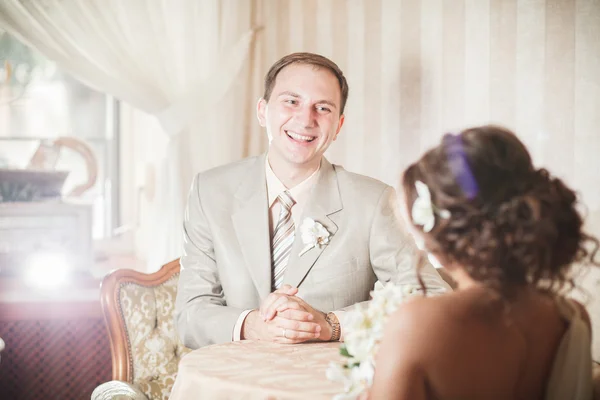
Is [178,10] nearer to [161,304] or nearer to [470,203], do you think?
[161,304]

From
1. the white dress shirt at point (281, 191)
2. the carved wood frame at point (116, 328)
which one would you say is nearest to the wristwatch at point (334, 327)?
the white dress shirt at point (281, 191)

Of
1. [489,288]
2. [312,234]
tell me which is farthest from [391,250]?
[489,288]

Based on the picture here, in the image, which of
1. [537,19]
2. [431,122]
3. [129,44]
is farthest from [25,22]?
[537,19]

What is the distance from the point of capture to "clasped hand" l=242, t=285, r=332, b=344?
192 centimetres

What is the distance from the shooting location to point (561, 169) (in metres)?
2.65

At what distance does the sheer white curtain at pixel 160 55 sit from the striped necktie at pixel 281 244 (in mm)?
1754

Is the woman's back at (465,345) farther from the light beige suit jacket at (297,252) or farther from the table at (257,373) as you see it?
the light beige suit jacket at (297,252)

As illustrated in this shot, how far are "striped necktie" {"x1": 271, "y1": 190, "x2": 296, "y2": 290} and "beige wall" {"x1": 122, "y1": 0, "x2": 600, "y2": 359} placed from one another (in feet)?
3.94

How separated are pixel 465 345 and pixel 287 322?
0.86 meters

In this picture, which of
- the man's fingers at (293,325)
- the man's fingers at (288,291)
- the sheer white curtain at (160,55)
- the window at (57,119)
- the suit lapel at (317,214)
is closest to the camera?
the man's fingers at (293,325)

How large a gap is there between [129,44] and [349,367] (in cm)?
316

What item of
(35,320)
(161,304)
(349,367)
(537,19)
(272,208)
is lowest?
(35,320)

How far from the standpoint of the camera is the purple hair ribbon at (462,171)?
3.83 ft

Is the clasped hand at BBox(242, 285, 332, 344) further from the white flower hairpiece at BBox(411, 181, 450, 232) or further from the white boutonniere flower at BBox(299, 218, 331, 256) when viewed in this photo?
the white flower hairpiece at BBox(411, 181, 450, 232)
